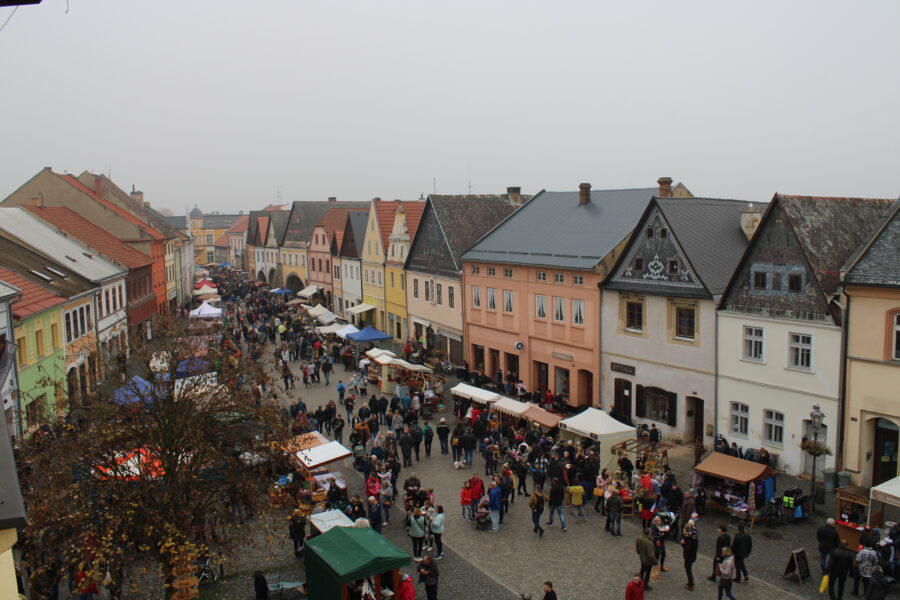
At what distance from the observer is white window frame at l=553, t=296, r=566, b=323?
1286 inches

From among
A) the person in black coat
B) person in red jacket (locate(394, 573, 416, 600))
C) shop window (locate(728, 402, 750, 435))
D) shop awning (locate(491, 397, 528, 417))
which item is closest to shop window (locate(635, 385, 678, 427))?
shop window (locate(728, 402, 750, 435))

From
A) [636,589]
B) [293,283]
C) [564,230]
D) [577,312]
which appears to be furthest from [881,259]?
[293,283]

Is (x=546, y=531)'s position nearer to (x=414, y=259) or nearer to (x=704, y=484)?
(x=704, y=484)

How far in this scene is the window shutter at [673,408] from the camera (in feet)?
89.1

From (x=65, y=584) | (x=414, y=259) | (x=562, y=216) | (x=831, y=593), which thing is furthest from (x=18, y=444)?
(x=414, y=259)

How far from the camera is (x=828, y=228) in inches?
936

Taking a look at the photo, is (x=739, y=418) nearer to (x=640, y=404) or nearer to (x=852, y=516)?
(x=640, y=404)

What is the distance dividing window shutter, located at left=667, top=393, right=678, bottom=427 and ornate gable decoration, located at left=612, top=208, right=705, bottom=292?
408 cm

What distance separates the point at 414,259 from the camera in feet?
→ 151

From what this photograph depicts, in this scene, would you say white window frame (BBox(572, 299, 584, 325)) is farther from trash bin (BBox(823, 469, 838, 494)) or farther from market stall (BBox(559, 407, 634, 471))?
trash bin (BBox(823, 469, 838, 494))

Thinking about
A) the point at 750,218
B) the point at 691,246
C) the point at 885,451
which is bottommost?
the point at 885,451

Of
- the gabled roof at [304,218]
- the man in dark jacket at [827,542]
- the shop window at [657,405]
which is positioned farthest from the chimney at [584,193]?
the gabled roof at [304,218]

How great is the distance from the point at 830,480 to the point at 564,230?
17020 mm

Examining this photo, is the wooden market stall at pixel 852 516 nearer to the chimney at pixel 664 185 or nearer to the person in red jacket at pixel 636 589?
the person in red jacket at pixel 636 589
